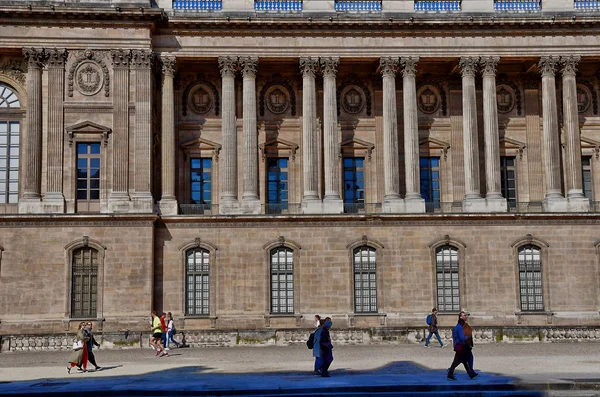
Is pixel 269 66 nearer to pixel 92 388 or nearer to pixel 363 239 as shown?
pixel 363 239

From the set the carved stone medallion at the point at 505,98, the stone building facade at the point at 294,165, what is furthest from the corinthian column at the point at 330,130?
the carved stone medallion at the point at 505,98

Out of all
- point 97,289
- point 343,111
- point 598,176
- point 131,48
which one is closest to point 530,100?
point 598,176

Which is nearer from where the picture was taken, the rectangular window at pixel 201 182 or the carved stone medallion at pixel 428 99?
the rectangular window at pixel 201 182

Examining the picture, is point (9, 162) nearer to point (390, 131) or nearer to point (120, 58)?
point (120, 58)

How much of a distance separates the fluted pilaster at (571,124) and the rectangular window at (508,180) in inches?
104

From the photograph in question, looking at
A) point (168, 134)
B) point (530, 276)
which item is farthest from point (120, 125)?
point (530, 276)

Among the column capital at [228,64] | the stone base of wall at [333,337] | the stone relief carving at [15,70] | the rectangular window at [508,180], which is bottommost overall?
the stone base of wall at [333,337]

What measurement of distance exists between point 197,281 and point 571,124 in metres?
19.0

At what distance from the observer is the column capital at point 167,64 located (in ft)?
139

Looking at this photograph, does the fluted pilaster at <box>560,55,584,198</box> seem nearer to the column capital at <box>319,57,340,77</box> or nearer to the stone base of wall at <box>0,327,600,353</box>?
the stone base of wall at <box>0,327,600,353</box>

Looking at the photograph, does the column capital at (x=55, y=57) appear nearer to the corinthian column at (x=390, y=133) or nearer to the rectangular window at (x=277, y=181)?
the rectangular window at (x=277, y=181)

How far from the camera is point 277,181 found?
44.4 m

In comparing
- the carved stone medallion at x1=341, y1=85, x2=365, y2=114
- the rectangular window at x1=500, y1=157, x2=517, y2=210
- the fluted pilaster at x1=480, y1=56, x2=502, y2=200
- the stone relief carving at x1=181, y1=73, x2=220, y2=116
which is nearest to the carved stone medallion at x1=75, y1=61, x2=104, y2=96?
the stone relief carving at x1=181, y1=73, x2=220, y2=116

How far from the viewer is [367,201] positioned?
145ft
